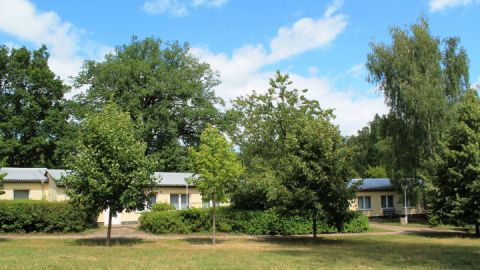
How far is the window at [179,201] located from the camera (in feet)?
121

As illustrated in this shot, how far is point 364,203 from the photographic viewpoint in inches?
1732

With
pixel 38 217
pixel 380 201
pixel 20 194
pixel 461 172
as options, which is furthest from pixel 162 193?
pixel 380 201

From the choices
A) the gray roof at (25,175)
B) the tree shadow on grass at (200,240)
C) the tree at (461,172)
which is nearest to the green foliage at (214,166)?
the tree shadow on grass at (200,240)

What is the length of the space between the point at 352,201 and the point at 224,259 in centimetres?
1126

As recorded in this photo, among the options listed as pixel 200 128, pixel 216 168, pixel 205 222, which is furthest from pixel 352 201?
pixel 200 128

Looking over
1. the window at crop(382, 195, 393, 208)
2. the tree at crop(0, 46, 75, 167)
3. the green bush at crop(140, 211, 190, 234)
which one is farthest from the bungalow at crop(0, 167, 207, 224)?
the window at crop(382, 195, 393, 208)

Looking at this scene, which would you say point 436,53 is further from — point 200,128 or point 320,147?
point 200,128

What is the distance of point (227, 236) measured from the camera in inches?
1076

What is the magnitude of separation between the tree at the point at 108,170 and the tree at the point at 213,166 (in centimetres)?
234

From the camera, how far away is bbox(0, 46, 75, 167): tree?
47062mm

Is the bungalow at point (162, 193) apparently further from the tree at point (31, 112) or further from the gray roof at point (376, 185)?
the tree at point (31, 112)

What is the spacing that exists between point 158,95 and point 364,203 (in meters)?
24.3

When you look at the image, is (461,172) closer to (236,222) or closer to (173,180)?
(236,222)

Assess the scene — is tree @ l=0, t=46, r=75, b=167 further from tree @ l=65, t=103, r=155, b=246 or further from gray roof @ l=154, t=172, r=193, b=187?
tree @ l=65, t=103, r=155, b=246
